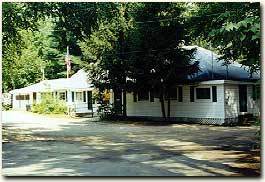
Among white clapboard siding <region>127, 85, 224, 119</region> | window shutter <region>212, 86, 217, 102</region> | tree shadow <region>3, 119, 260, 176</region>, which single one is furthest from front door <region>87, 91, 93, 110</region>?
tree shadow <region>3, 119, 260, 176</region>

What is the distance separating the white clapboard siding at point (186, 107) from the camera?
60.1ft

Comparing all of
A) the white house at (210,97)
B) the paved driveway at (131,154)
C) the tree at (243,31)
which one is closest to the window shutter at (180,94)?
the white house at (210,97)

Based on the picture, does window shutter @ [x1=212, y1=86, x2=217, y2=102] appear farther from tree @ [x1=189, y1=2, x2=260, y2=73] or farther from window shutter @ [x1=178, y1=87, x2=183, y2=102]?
tree @ [x1=189, y1=2, x2=260, y2=73]

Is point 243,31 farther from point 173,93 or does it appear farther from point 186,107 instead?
point 173,93

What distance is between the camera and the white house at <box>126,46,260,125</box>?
1828 centimetres

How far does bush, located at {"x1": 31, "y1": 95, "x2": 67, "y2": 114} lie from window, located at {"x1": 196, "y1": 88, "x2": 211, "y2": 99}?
30.5 feet

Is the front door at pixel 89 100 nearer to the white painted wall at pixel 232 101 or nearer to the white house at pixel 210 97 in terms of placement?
the white house at pixel 210 97

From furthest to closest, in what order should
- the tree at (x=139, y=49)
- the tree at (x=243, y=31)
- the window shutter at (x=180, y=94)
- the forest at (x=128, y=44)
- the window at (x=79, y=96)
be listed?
the window at (x=79, y=96)
the window shutter at (x=180, y=94)
the tree at (x=139, y=49)
the forest at (x=128, y=44)
the tree at (x=243, y=31)

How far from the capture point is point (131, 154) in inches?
380

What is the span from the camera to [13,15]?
10656 millimetres

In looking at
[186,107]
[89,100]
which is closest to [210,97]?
[186,107]

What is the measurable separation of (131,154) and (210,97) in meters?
9.68

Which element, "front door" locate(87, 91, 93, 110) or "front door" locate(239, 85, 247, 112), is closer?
"front door" locate(239, 85, 247, 112)

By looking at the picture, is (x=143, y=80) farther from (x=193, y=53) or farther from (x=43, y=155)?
(x=43, y=155)
